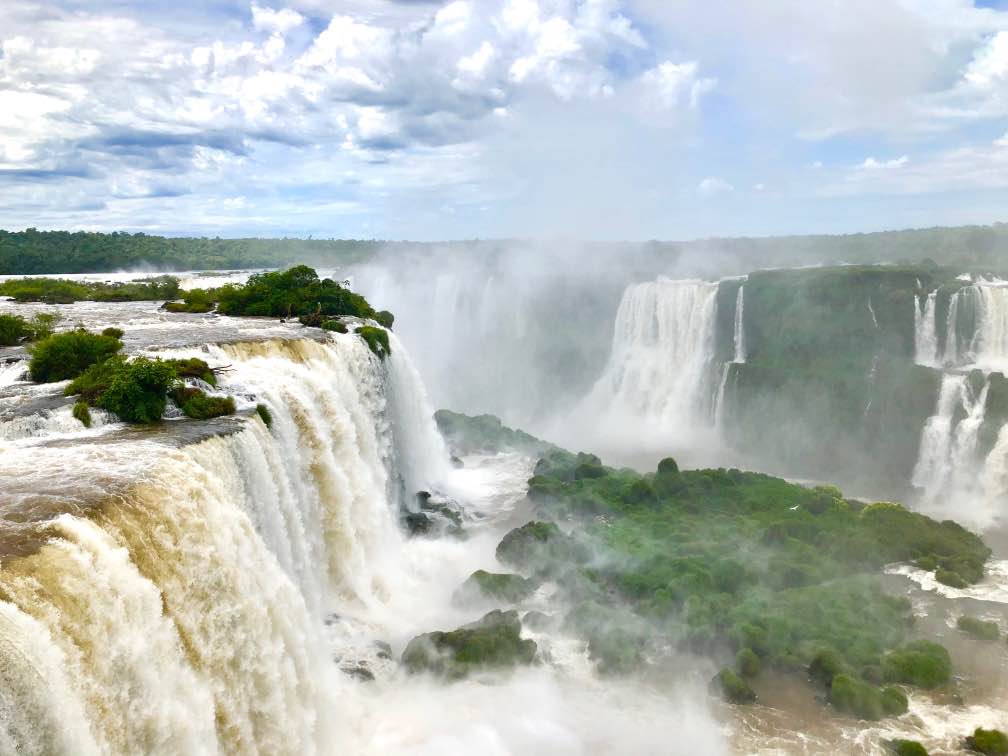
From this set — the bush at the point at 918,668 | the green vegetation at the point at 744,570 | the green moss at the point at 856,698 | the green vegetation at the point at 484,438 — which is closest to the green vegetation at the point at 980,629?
the green vegetation at the point at 744,570

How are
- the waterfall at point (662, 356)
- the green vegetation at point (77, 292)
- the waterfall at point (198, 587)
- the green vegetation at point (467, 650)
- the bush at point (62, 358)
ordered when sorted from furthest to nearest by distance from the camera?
1. the waterfall at point (662, 356)
2. the green vegetation at point (77, 292)
3. the bush at point (62, 358)
4. the green vegetation at point (467, 650)
5. the waterfall at point (198, 587)

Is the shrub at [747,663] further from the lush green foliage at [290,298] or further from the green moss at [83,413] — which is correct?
the lush green foliage at [290,298]

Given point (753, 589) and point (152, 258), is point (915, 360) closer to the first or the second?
point (753, 589)

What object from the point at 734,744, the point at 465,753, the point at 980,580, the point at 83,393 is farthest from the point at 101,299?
the point at 980,580

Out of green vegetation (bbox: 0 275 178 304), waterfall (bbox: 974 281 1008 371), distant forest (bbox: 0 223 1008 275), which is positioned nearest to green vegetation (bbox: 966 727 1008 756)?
waterfall (bbox: 974 281 1008 371)

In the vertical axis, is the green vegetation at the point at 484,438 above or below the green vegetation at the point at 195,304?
below

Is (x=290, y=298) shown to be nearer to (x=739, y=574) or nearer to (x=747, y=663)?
(x=739, y=574)
